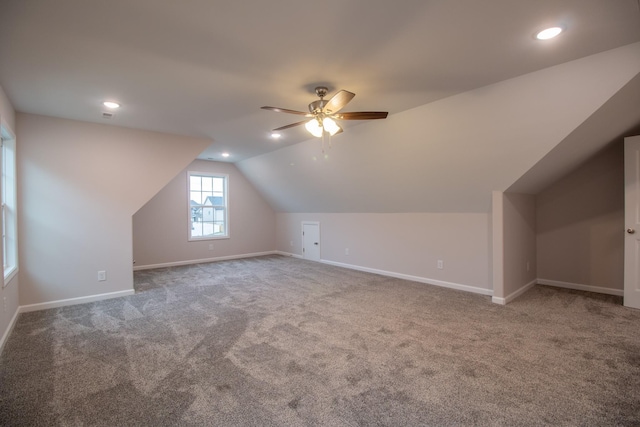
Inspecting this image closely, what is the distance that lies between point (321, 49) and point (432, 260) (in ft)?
12.0

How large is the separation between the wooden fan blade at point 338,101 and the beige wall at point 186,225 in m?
4.84

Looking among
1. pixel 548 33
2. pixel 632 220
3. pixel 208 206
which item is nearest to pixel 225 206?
pixel 208 206

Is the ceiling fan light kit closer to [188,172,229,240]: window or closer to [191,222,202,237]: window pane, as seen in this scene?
[188,172,229,240]: window

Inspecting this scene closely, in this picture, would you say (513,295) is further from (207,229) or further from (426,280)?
(207,229)

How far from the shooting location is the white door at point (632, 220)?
346cm

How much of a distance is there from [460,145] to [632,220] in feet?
7.03

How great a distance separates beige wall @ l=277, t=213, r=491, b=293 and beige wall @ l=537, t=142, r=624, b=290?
130cm

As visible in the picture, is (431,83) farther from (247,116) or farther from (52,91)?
(52,91)

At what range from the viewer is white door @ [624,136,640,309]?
3455mm

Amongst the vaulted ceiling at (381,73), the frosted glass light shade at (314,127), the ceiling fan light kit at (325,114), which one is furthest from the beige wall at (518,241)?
the frosted glass light shade at (314,127)

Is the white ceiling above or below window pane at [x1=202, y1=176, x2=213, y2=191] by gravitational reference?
above

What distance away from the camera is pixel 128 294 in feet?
14.5

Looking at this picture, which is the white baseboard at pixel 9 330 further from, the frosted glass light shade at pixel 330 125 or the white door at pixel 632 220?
the white door at pixel 632 220

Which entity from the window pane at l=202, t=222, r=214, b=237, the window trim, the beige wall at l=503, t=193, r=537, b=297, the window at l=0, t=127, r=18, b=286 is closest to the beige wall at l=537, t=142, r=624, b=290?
the beige wall at l=503, t=193, r=537, b=297
